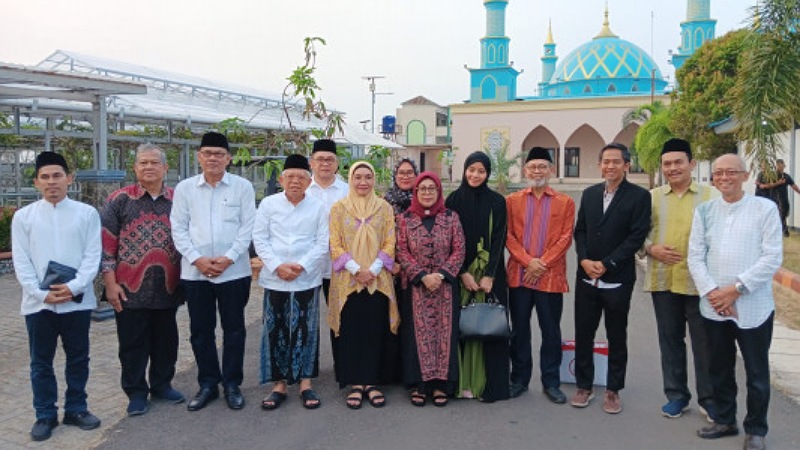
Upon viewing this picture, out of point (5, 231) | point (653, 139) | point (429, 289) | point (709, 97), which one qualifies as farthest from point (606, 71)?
point (429, 289)

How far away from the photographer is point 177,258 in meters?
4.70

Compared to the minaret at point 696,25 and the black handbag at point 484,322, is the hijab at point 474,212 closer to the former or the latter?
the black handbag at point 484,322

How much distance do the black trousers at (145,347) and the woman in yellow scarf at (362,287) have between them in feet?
3.82

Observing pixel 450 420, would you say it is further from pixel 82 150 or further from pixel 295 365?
pixel 82 150

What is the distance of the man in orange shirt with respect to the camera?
15.6ft

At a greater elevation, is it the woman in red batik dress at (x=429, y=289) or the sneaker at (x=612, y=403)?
the woman in red batik dress at (x=429, y=289)

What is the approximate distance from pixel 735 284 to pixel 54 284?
3.97 m

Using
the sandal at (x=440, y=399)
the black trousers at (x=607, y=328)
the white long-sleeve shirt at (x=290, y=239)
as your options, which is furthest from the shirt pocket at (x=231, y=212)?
the black trousers at (x=607, y=328)

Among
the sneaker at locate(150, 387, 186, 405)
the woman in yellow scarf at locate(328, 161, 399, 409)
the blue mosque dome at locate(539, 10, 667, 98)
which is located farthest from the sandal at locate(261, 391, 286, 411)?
the blue mosque dome at locate(539, 10, 667, 98)

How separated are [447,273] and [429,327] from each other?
406mm

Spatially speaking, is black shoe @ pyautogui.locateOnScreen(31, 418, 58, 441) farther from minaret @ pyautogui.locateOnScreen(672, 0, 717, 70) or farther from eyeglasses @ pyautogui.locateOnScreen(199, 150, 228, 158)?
minaret @ pyautogui.locateOnScreen(672, 0, 717, 70)

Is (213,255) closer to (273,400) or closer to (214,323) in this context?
(214,323)

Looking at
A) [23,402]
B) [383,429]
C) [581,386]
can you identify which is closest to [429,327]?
[383,429]

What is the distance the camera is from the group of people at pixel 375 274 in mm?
4430
